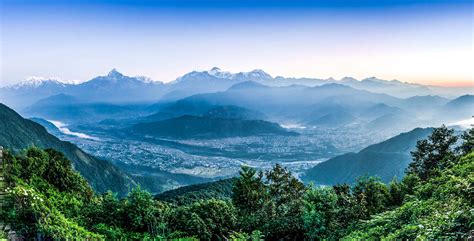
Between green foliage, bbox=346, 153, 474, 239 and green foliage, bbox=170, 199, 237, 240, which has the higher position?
green foliage, bbox=346, 153, 474, 239

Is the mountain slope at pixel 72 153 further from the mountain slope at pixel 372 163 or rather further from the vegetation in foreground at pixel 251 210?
the vegetation in foreground at pixel 251 210

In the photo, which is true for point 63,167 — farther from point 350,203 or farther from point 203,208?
point 350,203

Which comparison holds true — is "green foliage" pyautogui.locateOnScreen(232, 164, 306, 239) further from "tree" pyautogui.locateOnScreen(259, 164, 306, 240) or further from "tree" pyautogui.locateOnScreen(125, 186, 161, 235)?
"tree" pyautogui.locateOnScreen(125, 186, 161, 235)

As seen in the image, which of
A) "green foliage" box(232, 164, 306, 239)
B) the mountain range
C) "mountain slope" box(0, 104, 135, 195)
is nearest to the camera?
"green foliage" box(232, 164, 306, 239)

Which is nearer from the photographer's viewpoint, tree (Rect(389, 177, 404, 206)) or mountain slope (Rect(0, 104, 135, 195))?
tree (Rect(389, 177, 404, 206))

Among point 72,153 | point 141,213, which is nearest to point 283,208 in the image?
point 141,213

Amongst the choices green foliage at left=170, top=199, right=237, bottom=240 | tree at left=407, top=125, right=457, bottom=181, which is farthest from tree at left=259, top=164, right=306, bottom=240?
tree at left=407, top=125, right=457, bottom=181

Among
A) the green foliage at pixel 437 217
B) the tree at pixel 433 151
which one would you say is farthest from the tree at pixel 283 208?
the tree at pixel 433 151
